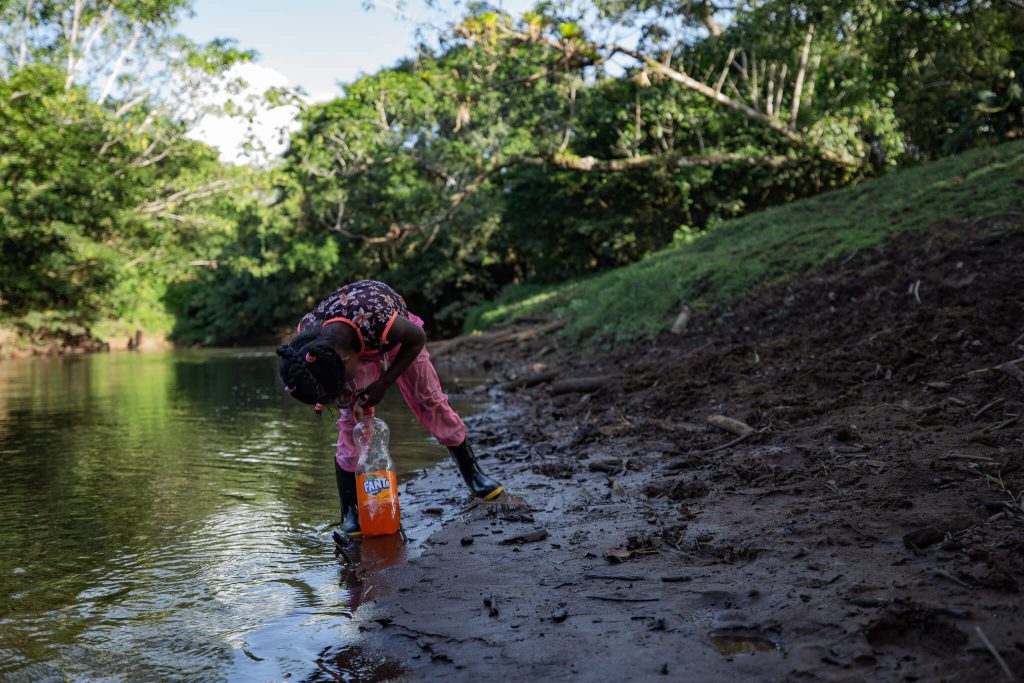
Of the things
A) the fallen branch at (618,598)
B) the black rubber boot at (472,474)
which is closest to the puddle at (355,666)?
the fallen branch at (618,598)

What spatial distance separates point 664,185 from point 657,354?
19252 mm

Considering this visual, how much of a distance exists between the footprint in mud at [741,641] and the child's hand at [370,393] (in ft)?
8.20

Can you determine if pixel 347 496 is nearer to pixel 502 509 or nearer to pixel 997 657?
pixel 502 509

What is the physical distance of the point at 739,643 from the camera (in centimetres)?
293

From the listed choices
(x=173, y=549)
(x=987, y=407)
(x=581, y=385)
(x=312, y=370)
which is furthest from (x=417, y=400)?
(x=581, y=385)

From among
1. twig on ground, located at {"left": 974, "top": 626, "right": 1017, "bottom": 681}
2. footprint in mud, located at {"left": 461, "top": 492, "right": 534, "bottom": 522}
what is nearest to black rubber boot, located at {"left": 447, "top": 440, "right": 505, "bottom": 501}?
footprint in mud, located at {"left": 461, "top": 492, "right": 534, "bottom": 522}

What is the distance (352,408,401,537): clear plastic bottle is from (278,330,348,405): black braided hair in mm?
620

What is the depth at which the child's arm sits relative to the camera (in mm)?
4879

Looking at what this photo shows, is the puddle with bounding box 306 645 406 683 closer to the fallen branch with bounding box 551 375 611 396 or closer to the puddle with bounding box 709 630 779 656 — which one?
the puddle with bounding box 709 630 779 656

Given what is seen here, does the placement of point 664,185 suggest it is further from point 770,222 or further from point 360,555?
point 360,555

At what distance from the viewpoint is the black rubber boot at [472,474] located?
5.51 metres

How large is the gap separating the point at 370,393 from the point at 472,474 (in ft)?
3.46

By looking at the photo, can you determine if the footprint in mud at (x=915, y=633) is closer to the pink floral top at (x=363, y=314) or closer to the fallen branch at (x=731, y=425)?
the pink floral top at (x=363, y=314)

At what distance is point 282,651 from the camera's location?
3299mm
